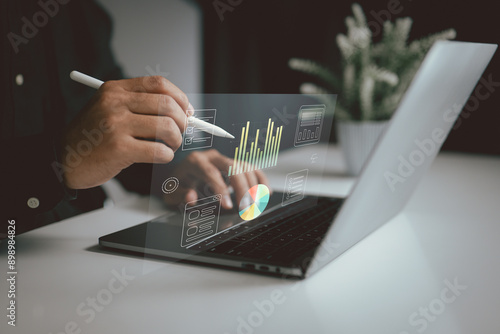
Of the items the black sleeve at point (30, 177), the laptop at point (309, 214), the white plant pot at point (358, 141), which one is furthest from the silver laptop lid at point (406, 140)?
the white plant pot at point (358, 141)

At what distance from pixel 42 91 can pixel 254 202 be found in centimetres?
78

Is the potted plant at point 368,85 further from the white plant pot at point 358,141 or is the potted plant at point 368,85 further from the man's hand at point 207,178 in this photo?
the man's hand at point 207,178

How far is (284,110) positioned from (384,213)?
0.28m

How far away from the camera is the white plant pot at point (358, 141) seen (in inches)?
58.2

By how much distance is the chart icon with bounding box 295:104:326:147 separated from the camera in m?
0.77

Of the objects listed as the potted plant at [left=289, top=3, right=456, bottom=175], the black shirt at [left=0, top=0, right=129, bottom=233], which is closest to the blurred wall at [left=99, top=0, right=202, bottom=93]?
the black shirt at [left=0, top=0, right=129, bottom=233]

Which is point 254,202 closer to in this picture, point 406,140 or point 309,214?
point 309,214

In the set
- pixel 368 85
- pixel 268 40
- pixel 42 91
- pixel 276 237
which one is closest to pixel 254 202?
Answer: pixel 276 237

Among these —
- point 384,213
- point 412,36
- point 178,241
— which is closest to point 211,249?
point 178,241

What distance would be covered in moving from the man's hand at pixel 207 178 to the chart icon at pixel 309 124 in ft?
0.41

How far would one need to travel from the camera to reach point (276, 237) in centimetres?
70

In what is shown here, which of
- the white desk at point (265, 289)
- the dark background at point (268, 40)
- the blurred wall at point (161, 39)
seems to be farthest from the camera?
the dark background at point (268, 40)

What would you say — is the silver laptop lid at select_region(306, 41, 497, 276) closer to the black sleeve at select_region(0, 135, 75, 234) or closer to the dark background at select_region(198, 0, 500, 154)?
the black sleeve at select_region(0, 135, 75, 234)

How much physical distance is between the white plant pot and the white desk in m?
0.64
